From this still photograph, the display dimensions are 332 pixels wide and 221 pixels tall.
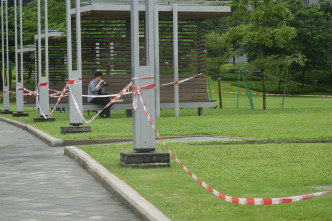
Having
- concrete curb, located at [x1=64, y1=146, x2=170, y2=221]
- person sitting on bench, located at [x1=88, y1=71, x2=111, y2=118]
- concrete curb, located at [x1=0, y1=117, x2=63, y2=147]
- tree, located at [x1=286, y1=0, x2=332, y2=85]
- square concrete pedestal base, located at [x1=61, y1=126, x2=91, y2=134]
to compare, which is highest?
tree, located at [x1=286, y1=0, x2=332, y2=85]

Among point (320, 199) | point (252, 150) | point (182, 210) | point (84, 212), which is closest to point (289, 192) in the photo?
point (320, 199)

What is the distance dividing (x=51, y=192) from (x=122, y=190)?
1328mm

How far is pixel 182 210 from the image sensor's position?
321 inches

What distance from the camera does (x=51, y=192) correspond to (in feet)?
34.8

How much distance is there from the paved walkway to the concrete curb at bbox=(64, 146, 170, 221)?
9 centimetres

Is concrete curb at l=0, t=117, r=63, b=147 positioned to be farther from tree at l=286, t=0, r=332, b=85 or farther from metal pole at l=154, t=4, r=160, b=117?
tree at l=286, t=0, r=332, b=85

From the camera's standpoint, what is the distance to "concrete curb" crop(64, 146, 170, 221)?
7.94 m

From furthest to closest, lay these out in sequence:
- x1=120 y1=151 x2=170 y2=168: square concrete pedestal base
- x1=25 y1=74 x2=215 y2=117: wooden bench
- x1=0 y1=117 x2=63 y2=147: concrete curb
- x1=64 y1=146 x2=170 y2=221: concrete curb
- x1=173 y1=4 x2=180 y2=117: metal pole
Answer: x1=25 y1=74 x2=215 y2=117: wooden bench
x1=173 y1=4 x2=180 y2=117: metal pole
x1=0 y1=117 x2=63 y2=147: concrete curb
x1=120 y1=151 x2=170 y2=168: square concrete pedestal base
x1=64 y1=146 x2=170 y2=221: concrete curb

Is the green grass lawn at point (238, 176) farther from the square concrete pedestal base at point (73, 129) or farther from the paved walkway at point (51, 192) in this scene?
the square concrete pedestal base at point (73, 129)

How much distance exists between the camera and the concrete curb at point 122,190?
7939 mm

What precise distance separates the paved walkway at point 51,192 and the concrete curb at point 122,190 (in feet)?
0.28

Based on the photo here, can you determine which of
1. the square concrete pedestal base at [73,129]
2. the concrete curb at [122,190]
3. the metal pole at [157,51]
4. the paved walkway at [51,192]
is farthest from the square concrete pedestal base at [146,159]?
the metal pole at [157,51]

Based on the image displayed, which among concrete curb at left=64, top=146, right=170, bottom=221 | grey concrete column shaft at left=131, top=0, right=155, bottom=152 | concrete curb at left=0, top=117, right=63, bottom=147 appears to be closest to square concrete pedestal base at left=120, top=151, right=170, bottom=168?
grey concrete column shaft at left=131, top=0, right=155, bottom=152

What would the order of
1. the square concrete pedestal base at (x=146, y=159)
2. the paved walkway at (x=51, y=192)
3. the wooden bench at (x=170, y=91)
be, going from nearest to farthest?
the paved walkway at (x=51, y=192), the square concrete pedestal base at (x=146, y=159), the wooden bench at (x=170, y=91)
